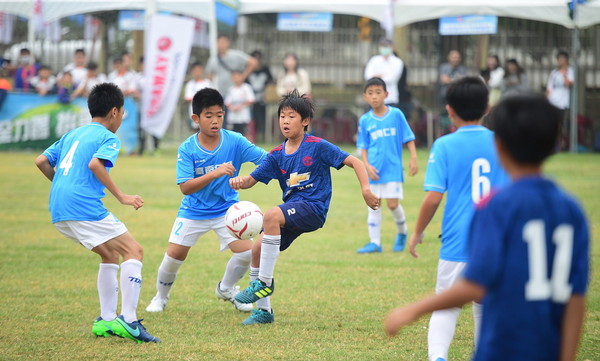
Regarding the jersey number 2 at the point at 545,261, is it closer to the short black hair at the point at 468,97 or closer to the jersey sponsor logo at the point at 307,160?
the short black hair at the point at 468,97

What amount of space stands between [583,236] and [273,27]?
22366mm

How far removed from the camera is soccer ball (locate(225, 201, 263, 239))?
6.09 meters

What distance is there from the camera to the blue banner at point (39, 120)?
62.1ft

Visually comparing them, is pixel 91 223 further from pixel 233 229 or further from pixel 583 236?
pixel 583 236

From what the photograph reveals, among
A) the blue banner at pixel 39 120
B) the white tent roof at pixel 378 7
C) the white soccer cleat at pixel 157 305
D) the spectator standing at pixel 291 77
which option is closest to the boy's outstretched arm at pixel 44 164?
the white soccer cleat at pixel 157 305

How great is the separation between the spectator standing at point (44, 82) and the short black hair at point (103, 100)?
46.1 feet

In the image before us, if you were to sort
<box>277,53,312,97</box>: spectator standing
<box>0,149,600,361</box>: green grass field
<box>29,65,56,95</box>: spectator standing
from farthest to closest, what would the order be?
<box>277,53,312,97</box>: spectator standing, <box>29,65,56,95</box>: spectator standing, <box>0,149,600,361</box>: green grass field

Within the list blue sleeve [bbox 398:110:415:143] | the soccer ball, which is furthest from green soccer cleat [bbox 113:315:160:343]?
blue sleeve [bbox 398:110:415:143]

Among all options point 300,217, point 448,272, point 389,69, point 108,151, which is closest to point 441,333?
point 448,272

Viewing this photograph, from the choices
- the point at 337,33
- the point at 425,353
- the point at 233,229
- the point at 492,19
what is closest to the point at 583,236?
the point at 425,353

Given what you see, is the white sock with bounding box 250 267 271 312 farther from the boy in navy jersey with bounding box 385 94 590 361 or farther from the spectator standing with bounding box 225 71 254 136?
the spectator standing with bounding box 225 71 254 136

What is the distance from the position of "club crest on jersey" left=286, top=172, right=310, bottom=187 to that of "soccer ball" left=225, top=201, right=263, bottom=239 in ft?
A: 1.09

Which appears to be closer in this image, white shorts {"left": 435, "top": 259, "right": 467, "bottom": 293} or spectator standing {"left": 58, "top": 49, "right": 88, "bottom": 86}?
white shorts {"left": 435, "top": 259, "right": 467, "bottom": 293}

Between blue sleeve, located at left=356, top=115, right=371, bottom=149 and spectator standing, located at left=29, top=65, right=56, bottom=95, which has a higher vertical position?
spectator standing, located at left=29, top=65, right=56, bottom=95
